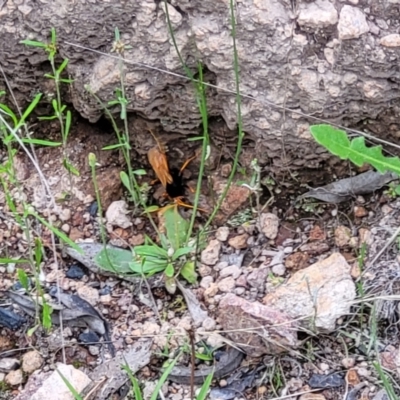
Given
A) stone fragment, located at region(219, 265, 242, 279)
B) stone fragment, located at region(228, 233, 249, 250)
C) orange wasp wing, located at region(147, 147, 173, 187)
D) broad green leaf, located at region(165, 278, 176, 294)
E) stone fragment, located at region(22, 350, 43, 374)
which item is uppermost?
orange wasp wing, located at region(147, 147, 173, 187)

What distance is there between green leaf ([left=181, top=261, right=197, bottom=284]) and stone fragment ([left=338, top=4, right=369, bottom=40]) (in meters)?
0.66

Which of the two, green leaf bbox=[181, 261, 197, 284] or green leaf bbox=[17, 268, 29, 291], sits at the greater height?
green leaf bbox=[17, 268, 29, 291]

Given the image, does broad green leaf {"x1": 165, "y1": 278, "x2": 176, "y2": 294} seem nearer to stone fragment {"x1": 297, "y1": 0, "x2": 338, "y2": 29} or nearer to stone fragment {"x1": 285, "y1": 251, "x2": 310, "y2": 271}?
stone fragment {"x1": 285, "y1": 251, "x2": 310, "y2": 271}

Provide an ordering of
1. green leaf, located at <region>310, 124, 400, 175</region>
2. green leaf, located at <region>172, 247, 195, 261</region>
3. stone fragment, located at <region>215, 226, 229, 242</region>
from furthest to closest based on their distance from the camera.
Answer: stone fragment, located at <region>215, 226, 229, 242</region> < green leaf, located at <region>172, 247, 195, 261</region> < green leaf, located at <region>310, 124, 400, 175</region>

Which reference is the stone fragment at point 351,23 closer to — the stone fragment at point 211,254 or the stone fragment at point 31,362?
the stone fragment at point 211,254

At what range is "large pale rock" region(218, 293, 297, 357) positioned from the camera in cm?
182

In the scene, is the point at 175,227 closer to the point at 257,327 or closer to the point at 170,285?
the point at 170,285

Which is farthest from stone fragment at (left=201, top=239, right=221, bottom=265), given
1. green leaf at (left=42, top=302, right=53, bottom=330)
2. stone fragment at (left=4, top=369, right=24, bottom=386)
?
stone fragment at (left=4, top=369, right=24, bottom=386)

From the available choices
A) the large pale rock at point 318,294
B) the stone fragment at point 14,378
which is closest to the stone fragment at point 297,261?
the large pale rock at point 318,294

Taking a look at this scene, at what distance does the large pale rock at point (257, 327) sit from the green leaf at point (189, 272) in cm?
15

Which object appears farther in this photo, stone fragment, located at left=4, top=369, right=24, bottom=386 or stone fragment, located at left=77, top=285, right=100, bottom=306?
stone fragment, located at left=77, top=285, right=100, bottom=306

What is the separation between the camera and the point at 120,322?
6.50 ft

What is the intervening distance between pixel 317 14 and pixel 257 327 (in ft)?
2.38

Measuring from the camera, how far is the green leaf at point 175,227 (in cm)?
207
